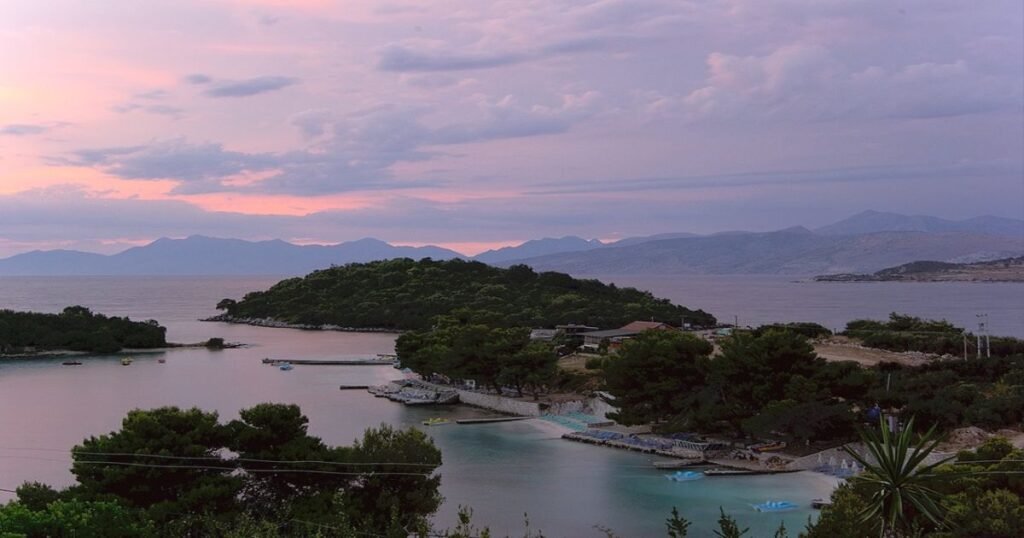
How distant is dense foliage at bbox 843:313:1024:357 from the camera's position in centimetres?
3822

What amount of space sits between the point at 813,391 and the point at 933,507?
50.1 feet

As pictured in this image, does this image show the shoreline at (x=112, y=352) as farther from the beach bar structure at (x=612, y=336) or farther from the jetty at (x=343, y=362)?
the beach bar structure at (x=612, y=336)

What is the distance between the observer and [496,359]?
138ft

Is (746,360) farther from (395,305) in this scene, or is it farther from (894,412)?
(395,305)

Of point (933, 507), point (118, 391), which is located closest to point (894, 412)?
point (933, 507)

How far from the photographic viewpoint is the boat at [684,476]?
2541 cm

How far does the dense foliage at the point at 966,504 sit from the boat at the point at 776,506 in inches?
180

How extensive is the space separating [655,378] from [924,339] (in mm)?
19169

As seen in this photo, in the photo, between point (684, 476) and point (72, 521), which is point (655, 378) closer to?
point (684, 476)

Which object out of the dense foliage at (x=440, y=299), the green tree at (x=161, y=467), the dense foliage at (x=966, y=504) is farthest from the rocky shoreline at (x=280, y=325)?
the dense foliage at (x=966, y=504)

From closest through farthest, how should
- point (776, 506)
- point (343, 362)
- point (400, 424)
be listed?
point (776, 506)
point (400, 424)
point (343, 362)

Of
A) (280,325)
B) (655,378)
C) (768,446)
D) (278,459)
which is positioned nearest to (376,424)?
(655,378)

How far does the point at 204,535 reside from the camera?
1614cm

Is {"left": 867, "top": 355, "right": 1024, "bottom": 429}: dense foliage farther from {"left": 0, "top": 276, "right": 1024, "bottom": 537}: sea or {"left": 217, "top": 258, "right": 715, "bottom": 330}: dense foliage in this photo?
{"left": 217, "top": 258, "right": 715, "bottom": 330}: dense foliage
